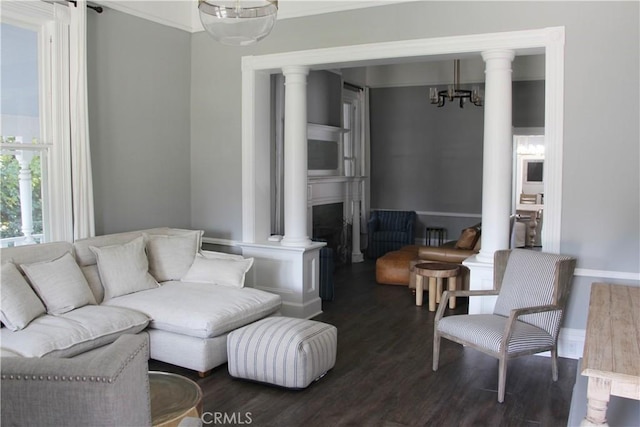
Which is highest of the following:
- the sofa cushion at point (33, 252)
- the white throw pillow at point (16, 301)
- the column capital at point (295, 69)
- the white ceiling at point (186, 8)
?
the white ceiling at point (186, 8)

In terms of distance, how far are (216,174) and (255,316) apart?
6.77 feet

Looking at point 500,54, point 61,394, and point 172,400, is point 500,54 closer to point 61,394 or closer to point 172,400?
point 172,400

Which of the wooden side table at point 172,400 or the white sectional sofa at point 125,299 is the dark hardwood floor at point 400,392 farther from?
the wooden side table at point 172,400

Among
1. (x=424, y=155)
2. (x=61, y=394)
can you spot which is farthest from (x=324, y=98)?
(x=61, y=394)

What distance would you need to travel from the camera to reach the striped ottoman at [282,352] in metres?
3.88

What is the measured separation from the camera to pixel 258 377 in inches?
157

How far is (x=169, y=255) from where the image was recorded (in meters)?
5.18

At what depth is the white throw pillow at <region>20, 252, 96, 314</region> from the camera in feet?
13.2

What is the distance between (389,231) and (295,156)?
4.21m

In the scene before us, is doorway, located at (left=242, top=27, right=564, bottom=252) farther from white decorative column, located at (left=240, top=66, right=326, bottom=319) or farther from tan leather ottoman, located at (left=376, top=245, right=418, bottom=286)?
tan leather ottoman, located at (left=376, top=245, right=418, bottom=286)

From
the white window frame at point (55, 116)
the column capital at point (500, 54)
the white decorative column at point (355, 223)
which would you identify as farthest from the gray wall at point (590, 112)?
the white decorative column at point (355, 223)

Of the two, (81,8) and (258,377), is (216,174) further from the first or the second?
(258,377)

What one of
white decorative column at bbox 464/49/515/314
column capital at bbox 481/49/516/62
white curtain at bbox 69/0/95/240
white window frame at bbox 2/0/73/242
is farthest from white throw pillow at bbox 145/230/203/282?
column capital at bbox 481/49/516/62

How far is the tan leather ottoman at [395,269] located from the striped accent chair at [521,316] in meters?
2.78
